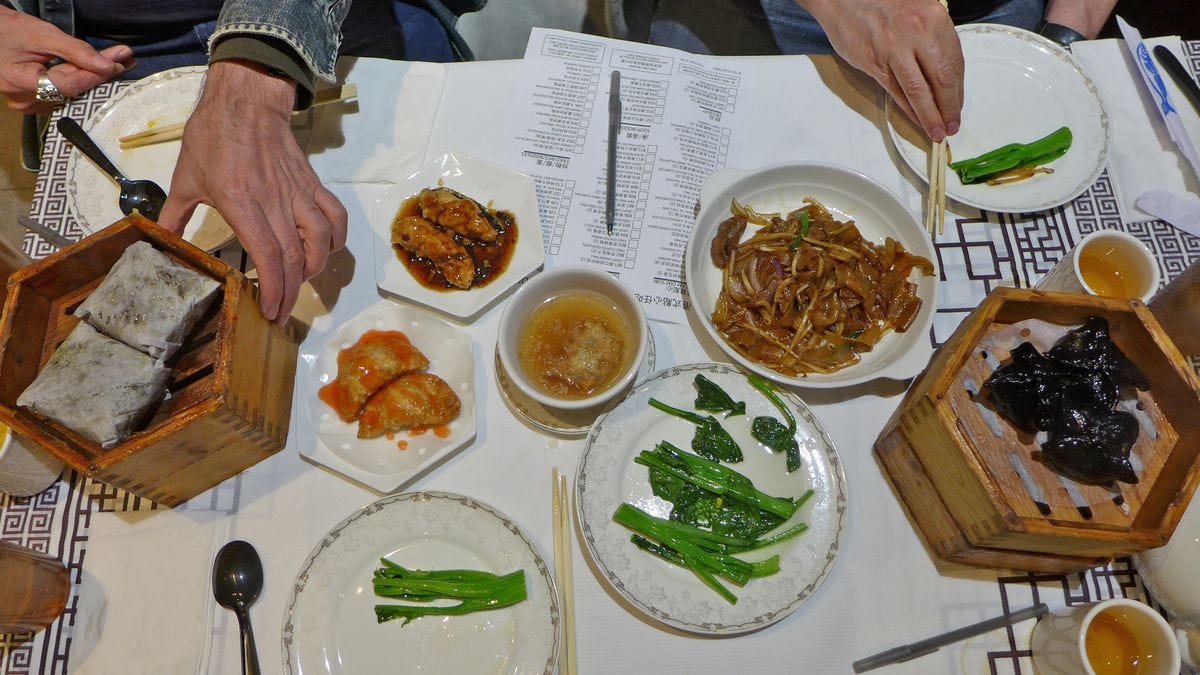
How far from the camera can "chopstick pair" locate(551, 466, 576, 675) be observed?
150 cm

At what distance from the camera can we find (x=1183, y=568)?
1404mm

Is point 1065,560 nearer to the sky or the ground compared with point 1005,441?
nearer to the ground

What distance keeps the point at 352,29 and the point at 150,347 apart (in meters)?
1.32

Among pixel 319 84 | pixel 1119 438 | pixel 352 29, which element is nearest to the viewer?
pixel 1119 438

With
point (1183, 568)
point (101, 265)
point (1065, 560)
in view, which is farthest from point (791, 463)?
point (101, 265)

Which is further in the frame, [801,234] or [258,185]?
[801,234]

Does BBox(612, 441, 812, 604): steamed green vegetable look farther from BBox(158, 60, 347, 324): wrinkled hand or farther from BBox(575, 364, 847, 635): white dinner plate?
BBox(158, 60, 347, 324): wrinkled hand

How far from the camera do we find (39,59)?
196cm

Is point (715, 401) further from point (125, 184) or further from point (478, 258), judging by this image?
point (125, 184)

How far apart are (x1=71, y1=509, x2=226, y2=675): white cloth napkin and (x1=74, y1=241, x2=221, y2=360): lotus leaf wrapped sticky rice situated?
45 cm

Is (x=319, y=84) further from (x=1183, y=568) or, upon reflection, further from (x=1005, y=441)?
(x=1183, y=568)

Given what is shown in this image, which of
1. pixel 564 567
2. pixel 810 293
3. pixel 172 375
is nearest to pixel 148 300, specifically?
pixel 172 375

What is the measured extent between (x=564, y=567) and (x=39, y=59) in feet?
6.68

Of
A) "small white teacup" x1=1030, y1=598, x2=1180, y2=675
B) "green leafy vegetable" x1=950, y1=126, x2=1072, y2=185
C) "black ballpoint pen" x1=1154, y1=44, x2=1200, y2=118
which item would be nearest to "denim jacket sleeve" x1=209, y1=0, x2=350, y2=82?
"green leafy vegetable" x1=950, y1=126, x2=1072, y2=185
